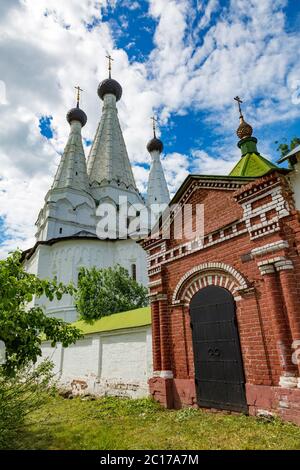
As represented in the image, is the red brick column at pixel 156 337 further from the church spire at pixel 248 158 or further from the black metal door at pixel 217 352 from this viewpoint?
the church spire at pixel 248 158

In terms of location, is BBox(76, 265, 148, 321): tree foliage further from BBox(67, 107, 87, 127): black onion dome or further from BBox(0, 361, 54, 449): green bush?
BBox(67, 107, 87, 127): black onion dome

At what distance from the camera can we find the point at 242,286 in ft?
19.0

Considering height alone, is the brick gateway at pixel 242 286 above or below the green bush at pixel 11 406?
above

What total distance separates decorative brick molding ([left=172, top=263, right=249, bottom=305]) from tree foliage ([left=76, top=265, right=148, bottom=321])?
24.9 feet

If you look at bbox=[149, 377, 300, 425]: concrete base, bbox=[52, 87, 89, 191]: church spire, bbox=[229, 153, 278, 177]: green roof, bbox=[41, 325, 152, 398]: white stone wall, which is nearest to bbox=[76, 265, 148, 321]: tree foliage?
bbox=[41, 325, 152, 398]: white stone wall

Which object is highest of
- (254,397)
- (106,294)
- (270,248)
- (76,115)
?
(76,115)

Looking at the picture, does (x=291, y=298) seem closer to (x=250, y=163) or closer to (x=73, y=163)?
(x=250, y=163)

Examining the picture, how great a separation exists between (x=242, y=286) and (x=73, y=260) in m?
18.6

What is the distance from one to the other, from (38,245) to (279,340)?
21418 mm

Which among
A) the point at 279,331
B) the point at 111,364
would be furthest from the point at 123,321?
the point at 279,331

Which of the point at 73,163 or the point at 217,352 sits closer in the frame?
the point at 217,352

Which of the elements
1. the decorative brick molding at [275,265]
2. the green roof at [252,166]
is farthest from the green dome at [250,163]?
the decorative brick molding at [275,265]

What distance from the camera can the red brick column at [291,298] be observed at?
481 cm
